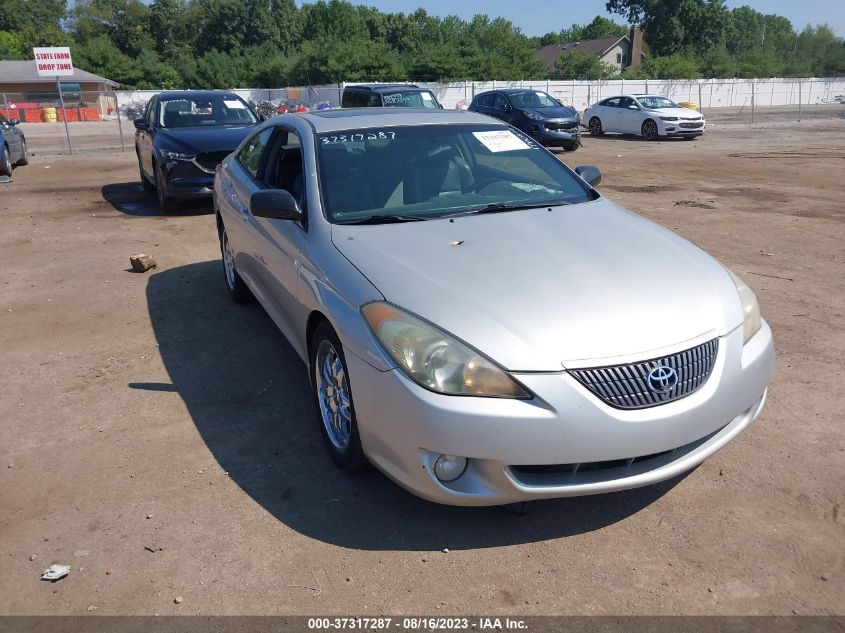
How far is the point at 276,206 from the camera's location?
3.98 meters

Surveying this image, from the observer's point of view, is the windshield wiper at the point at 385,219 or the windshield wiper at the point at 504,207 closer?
the windshield wiper at the point at 385,219

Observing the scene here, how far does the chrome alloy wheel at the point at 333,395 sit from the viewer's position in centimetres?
349


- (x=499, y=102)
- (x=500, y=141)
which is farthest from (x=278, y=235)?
(x=499, y=102)

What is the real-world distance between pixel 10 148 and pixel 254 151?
42.0 feet

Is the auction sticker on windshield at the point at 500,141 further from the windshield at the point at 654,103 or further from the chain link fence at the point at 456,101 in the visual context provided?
the windshield at the point at 654,103

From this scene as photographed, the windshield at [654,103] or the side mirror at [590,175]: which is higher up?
the windshield at [654,103]

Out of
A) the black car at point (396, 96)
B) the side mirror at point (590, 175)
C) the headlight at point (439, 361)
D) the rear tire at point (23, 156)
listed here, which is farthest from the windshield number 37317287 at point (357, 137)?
the rear tire at point (23, 156)

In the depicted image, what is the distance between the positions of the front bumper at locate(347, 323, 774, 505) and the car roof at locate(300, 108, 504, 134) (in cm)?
206

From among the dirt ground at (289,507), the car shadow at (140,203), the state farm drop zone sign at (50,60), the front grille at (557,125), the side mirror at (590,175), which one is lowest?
the dirt ground at (289,507)

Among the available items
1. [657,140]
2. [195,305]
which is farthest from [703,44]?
[195,305]

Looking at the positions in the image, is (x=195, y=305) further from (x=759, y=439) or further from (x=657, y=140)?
(x=657, y=140)

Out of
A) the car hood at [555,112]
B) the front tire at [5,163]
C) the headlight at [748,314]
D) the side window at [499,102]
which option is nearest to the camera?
the headlight at [748,314]

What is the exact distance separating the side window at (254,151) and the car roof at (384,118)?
1.45 ft

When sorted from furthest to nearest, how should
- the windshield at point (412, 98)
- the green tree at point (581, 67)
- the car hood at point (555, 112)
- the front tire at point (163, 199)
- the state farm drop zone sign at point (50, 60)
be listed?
1. the green tree at point (581, 67)
2. the car hood at point (555, 112)
3. the state farm drop zone sign at point (50, 60)
4. the windshield at point (412, 98)
5. the front tire at point (163, 199)
